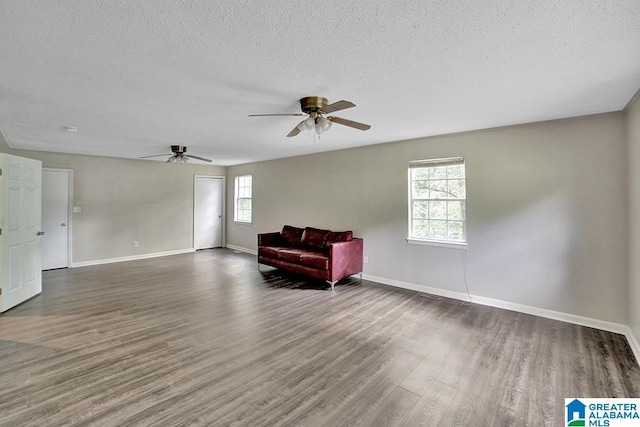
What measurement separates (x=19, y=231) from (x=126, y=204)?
2.87 m

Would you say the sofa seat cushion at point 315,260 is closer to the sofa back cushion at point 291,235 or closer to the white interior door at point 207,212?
the sofa back cushion at point 291,235

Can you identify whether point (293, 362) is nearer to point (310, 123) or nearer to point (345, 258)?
point (310, 123)

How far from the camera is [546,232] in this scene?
135 inches

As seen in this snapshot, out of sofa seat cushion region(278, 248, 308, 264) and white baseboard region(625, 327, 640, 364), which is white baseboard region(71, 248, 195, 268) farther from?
white baseboard region(625, 327, 640, 364)

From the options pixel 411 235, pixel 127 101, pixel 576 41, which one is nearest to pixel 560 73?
pixel 576 41

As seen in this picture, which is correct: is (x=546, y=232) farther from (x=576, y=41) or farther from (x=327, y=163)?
(x=327, y=163)

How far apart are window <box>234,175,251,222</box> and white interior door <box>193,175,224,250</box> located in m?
0.56

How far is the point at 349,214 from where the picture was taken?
5379 millimetres

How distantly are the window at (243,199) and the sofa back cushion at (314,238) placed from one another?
2.61 m

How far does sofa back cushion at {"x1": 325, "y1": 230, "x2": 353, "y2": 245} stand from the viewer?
5098 mm

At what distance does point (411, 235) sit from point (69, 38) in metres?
4.42

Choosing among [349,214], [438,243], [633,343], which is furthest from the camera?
[349,214]

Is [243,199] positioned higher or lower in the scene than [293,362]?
higher

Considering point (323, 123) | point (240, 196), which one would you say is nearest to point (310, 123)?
point (323, 123)
